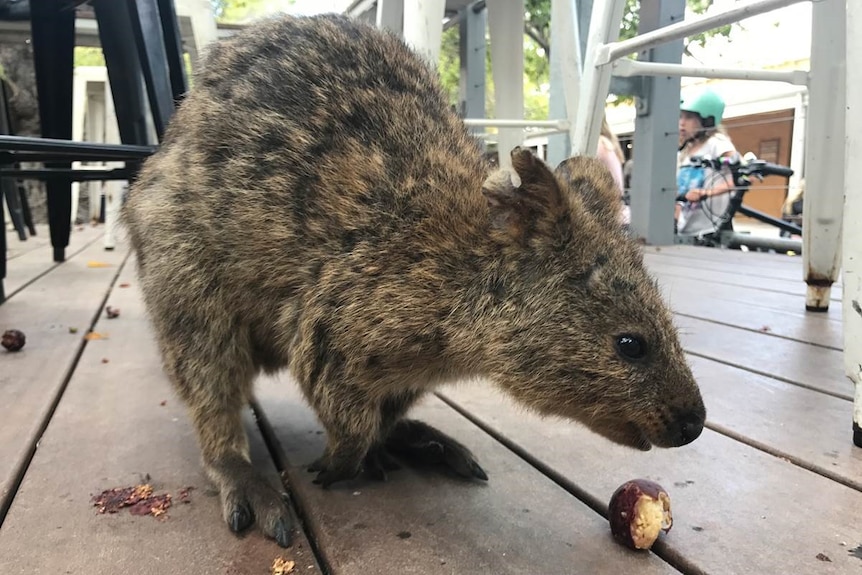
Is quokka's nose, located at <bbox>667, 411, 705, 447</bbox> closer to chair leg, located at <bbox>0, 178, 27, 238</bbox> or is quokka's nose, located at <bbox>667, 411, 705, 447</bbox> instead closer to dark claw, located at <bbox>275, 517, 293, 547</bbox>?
dark claw, located at <bbox>275, 517, 293, 547</bbox>

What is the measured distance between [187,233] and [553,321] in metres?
0.79

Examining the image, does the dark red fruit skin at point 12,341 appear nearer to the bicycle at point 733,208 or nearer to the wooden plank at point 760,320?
the wooden plank at point 760,320

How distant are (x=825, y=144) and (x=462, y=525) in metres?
2.19

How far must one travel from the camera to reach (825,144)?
2707 millimetres

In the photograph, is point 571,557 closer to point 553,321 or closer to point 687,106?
point 553,321

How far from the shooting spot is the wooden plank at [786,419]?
5.13ft

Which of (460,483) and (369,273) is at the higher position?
(369,273)

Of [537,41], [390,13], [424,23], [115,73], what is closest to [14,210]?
[115,73]

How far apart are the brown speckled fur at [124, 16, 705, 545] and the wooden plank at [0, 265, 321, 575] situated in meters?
0.08

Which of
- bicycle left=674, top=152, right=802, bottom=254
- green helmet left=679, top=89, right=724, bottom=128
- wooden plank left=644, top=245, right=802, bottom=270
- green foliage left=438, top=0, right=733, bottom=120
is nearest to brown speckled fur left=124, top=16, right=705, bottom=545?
wooden plank left=644, top=245, right=802, bottom=270

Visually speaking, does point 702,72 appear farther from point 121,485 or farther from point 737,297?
point 121,485

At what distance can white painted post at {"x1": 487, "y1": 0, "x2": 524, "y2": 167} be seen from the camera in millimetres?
3975

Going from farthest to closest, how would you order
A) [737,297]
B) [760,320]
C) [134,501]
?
1. [737,297]
2. [760,320]
3. [134,501]

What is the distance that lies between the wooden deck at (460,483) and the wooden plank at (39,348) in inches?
0.4
